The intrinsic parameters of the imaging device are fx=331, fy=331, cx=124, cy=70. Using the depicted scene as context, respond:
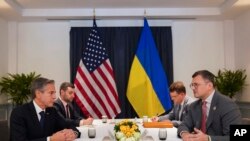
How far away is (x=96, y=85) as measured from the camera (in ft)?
21.4

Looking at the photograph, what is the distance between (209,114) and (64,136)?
1275mm

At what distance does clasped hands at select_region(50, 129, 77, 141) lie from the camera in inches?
110

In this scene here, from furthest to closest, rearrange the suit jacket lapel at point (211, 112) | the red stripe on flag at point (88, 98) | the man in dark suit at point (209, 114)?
the red stripe on flag at point (88, 98) < the suit jacket lapel at point (211, 112) < the man in dark suit at point (209, 114)

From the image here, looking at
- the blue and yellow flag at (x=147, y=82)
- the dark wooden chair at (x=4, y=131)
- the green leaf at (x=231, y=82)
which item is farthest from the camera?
the green leaf at (x=231, y=82)

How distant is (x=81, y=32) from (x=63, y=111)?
3008 millimetres

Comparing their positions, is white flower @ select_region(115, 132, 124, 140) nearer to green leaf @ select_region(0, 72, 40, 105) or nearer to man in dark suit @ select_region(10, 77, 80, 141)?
man in dark suit @ select_region(10, 77, 80, 141)

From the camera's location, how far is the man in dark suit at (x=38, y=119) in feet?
9.13

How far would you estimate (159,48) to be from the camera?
7398 mm

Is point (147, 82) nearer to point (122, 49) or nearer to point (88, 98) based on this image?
point (122, 49)

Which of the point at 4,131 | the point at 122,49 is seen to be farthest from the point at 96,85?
the point at 4,131

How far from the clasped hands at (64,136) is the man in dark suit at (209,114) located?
99cm

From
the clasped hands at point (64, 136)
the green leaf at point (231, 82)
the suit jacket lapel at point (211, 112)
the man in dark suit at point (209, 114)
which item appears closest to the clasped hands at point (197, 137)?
the man in dark suit at point (209, 114)

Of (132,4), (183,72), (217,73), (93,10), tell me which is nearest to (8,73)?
(93,10)

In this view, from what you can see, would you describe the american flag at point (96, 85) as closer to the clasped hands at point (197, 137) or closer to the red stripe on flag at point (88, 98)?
the red stripe on flag at point (88, 98)
